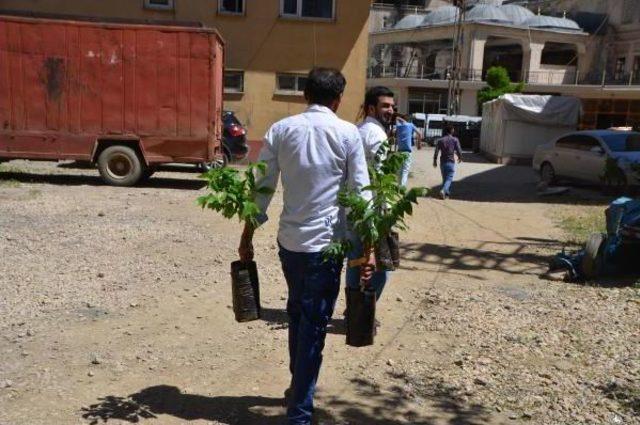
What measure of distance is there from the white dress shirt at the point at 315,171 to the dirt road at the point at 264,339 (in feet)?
3.73

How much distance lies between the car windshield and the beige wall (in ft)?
23.0

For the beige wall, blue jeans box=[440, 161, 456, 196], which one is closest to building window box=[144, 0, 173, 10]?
the beige wall

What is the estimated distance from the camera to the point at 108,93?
12.5m

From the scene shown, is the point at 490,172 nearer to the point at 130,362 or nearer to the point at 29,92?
the point at 29,92

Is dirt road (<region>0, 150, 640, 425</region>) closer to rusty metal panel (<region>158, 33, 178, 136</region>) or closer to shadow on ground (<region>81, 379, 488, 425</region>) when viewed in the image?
shadow on ground (<region>81, 379, 488, 425</region>)

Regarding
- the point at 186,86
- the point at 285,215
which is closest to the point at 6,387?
the point at 285,215

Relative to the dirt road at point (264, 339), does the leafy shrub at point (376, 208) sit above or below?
above

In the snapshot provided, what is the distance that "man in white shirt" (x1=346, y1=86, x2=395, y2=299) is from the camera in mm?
4326

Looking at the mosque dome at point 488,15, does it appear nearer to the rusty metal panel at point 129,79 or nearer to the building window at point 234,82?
the building window at point 234,82

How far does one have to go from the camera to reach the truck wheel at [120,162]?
12688 millimetres

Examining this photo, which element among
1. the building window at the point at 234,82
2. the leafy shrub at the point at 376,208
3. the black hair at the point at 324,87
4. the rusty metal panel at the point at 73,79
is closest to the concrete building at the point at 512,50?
the building window at the point at 234,82

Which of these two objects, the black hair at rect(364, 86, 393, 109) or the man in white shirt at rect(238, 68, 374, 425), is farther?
the black hair at rect(364, 86, 393, 109)

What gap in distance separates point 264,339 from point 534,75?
5228 centimetres

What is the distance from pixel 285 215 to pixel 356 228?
365 mm
